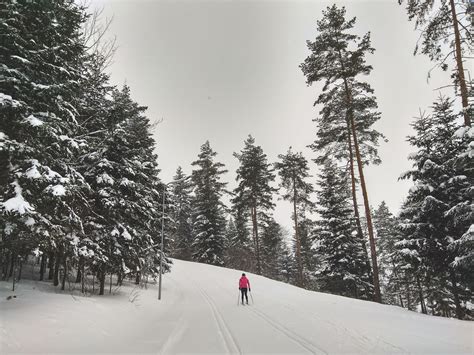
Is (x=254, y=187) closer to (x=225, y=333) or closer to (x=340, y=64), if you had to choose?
(x=340, y=64)

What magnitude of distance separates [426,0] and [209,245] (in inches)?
1309

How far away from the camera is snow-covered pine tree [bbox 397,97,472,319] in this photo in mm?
12719

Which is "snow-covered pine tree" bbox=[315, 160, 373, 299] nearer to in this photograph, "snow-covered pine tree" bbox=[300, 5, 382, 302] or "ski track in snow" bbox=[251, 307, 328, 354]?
"snow-covered pine tree" bbox=[300, 5, 382, 302]

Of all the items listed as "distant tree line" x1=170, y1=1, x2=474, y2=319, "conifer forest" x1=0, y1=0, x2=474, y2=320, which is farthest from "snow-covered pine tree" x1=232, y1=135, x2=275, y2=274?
"conifer forest" x1=0, y1=0, x2=474, y2=320

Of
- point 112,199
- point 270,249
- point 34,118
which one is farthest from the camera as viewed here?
point 270,249

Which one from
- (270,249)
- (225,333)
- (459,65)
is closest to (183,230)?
(270,249)

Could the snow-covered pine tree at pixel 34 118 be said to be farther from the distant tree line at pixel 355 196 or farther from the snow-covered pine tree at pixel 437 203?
the snow-covered pine tree at pixel 437 203

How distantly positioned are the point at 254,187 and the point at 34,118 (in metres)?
26.8

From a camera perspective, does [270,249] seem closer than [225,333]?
No

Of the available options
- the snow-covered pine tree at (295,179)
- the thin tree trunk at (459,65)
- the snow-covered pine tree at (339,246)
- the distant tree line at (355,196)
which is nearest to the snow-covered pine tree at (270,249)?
the distant tree line at (355,196)

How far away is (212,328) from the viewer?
30.1 ft

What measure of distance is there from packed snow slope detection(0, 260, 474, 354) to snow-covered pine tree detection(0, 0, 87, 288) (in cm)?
224

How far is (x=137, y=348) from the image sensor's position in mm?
6848

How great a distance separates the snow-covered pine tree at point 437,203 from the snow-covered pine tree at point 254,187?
18.7 metres
